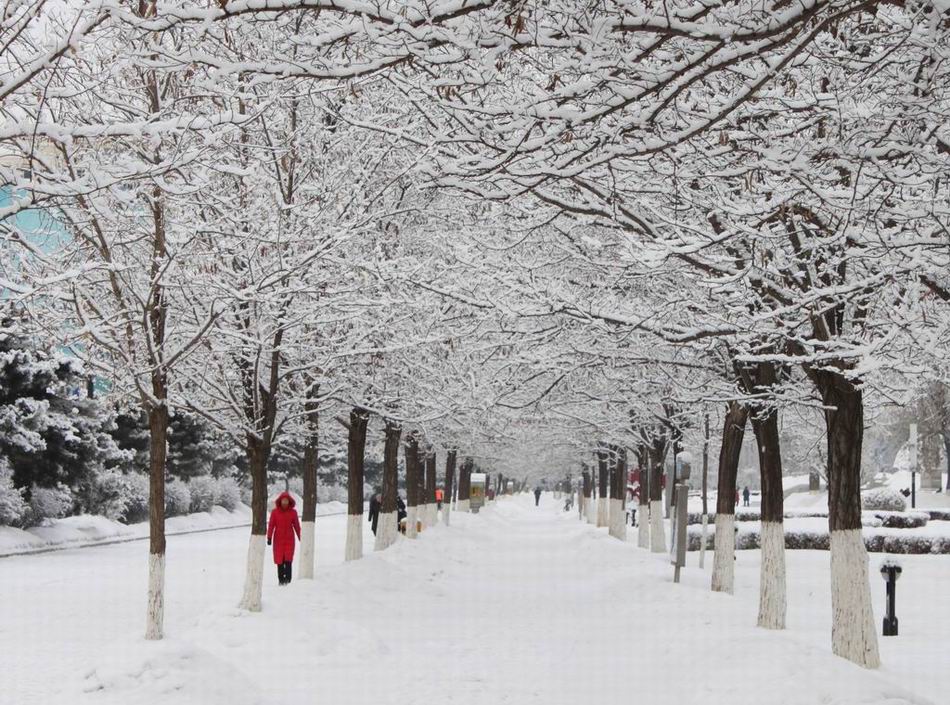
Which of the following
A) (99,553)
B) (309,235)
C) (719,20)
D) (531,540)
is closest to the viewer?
(719,20)

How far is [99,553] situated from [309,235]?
18110mm

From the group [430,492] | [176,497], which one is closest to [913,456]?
[430,492]

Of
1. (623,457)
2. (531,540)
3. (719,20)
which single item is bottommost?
(531,540)

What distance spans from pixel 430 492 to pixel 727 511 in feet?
80.9

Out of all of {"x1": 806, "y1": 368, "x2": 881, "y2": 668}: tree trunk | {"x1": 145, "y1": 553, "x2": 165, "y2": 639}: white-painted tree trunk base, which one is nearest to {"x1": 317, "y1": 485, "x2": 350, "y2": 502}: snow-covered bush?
{"x1": 145, "y1": 553, "x2": 165, "y2": 639}: white-painted tree trunk base

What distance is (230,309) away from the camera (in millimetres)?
13070

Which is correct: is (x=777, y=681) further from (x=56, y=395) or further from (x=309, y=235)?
(x=56, y=395)

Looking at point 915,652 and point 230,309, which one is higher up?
point 230,309

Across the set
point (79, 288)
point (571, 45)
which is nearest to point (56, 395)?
point (79, 288)

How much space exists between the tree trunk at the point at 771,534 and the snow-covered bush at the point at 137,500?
32563 millimetres

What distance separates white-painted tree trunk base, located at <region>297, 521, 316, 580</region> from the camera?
1869 centimetres

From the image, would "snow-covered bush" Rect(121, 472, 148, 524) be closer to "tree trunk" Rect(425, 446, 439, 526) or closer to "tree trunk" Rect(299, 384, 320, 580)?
"tree trunk" Rect(425, 446, 439, 526)

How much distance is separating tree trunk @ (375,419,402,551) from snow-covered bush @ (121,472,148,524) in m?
19.7

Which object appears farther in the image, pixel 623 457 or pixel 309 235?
pixel 623 457
